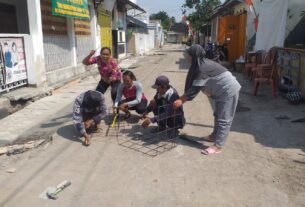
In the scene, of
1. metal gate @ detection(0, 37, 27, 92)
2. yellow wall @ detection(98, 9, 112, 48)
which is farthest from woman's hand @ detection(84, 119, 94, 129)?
yellow wall @ detection(98, 9, 112, 48)

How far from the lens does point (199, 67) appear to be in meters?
4.72

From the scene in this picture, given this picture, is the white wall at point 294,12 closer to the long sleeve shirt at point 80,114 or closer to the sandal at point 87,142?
the long sleeve shirt at point 80,114

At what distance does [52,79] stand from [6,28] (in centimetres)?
244

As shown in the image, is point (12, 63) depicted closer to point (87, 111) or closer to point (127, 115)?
point (127, 115)

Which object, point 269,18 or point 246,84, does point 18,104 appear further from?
point 269,18

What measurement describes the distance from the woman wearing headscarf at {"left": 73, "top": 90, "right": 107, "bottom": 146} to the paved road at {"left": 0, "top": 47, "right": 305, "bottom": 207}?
0.23m

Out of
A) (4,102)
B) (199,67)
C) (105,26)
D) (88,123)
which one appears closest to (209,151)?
(199,67)

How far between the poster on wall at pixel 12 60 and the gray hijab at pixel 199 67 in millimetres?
5043

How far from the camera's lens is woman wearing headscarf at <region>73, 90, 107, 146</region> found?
5.59 meters

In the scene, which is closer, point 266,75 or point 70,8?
point 266,75

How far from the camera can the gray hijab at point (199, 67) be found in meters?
4.73

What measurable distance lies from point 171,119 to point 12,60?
4826 mm

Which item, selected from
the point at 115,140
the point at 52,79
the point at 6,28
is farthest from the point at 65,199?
the point at 6,28

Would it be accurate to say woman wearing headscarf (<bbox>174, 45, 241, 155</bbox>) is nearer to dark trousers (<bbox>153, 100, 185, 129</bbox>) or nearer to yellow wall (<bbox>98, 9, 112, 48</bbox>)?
dark trousers (<bbox>153, 100, 185, 129</bbox>)
